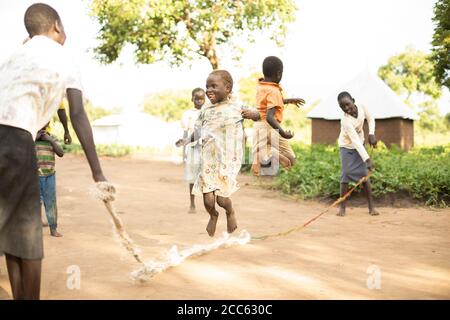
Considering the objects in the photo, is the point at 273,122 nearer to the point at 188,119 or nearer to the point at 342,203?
the point at 342,203

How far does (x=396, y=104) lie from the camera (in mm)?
19000

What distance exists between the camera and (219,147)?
499cm

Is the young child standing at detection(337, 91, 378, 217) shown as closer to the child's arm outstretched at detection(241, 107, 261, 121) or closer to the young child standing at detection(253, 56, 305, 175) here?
the young child standing at detection(253, 56, 305, 175)

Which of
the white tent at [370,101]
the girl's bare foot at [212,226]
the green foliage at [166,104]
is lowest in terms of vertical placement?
the girl's bare foot at [212,226]

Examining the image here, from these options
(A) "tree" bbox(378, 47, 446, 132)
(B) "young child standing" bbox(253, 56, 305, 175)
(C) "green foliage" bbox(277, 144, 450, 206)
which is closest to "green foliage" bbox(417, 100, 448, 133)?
(A) "tree" bbox(378, 47, 446, 132)

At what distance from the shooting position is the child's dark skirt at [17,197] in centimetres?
266

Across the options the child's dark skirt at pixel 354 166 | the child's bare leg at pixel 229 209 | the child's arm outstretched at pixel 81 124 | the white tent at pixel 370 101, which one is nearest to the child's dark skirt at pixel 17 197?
the child's arm outstretched at pixel 81 124

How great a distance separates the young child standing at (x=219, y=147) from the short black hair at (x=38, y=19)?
221cm

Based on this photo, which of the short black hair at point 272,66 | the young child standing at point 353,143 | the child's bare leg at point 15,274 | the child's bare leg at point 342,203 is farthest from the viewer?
the child's bare leg at point 342,203

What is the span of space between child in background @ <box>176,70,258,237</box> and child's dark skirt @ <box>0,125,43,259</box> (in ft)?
7.94

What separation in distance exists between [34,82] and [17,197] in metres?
0.62

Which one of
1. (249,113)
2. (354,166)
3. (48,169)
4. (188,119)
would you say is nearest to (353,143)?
(354,166)

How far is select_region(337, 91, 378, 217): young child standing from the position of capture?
7004mm

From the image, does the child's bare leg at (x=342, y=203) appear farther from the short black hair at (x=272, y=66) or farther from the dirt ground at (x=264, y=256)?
the short black hair at (x=272, y=66)
